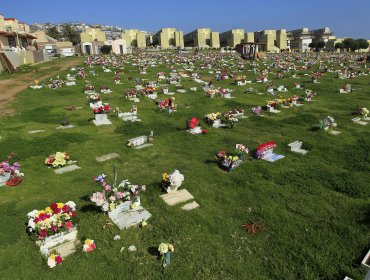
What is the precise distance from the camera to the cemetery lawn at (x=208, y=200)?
6.63m

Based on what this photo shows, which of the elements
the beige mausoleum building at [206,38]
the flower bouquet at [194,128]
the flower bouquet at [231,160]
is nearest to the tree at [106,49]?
the beige mausoleum building at [206,38]

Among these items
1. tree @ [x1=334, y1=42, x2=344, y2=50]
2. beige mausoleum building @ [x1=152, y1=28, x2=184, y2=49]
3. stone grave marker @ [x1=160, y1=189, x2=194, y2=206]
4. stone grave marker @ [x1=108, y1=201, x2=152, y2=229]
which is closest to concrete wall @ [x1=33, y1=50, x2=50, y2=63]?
stone grave marker @ [x1=160, y1=189, x2=194, y2=206]

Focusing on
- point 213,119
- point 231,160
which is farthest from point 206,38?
point 231,160

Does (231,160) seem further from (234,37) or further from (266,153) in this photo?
(234,37)

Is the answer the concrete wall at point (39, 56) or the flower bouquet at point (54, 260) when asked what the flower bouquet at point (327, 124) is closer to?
the flower bouquet at point (54, 260)

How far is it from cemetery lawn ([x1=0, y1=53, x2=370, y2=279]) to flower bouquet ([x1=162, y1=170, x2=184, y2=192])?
0.46 m

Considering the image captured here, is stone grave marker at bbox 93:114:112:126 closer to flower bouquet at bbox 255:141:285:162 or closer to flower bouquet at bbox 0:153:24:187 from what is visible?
flower bouquet at bbox 0:153:24:187

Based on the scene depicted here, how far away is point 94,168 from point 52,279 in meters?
5.79

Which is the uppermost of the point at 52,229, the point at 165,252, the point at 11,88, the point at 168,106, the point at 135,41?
the point at 135,41

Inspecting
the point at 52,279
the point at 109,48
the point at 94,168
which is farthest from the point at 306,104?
the point at 109,48

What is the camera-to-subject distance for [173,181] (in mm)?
9391

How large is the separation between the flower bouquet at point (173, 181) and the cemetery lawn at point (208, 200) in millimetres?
464

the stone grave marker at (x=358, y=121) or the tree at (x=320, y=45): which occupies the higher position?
the tree at (x=320, y=45)

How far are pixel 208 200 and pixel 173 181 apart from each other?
1229 millimetres
